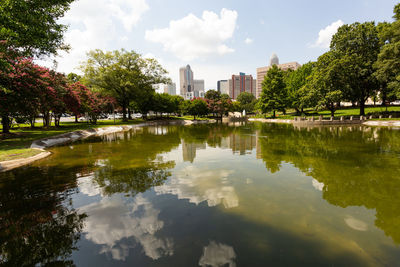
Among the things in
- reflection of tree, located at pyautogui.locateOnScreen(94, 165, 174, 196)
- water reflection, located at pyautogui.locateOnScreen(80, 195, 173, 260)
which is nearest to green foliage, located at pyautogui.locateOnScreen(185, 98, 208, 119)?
reflection of tree, located at pyautogui.locateOnScreen(94, 165, 174, 196)

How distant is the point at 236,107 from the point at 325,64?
62044 mm

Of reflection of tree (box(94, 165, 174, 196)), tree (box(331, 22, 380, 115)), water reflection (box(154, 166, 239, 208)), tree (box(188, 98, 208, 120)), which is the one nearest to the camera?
water reflection (box(154, 166, 239, 208))

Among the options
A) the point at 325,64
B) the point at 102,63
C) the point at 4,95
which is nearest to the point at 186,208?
the point at 4,95

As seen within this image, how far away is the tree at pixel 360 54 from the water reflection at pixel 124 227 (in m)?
51.8

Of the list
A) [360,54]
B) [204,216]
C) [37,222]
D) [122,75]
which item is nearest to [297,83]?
[360,54]

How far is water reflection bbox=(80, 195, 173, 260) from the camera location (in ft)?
13.4

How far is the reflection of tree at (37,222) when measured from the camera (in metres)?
3.94

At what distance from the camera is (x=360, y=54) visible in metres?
43.6

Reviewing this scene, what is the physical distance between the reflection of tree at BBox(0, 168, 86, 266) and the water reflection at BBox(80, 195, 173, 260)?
40cm

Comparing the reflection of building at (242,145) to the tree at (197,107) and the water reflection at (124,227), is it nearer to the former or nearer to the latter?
the water reflection at (124,227)

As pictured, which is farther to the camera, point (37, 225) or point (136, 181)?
point (136, 181)

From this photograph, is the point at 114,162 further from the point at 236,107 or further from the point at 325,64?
the point at 236,107

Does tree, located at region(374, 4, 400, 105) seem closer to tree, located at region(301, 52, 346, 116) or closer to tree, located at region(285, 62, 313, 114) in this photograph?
tree, located at region(301, 52, 346, 116)

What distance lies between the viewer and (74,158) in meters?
12.8
